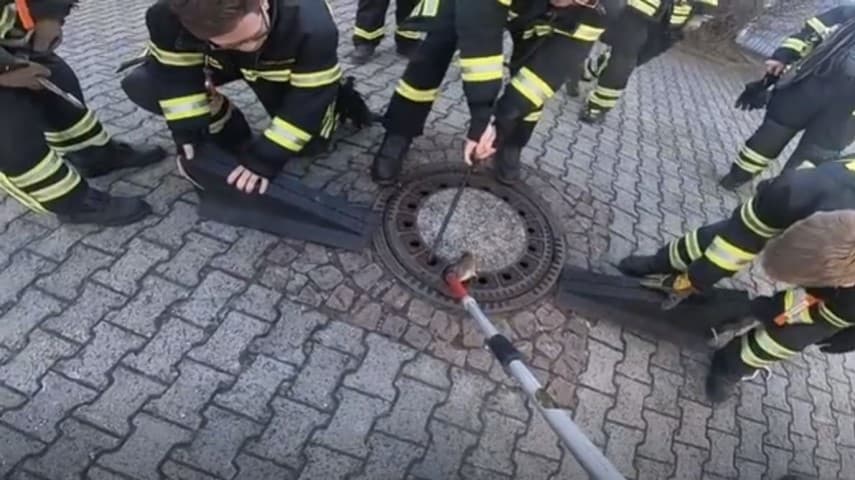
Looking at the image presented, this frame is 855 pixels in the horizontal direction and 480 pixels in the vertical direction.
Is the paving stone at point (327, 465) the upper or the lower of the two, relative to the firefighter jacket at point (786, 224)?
lower

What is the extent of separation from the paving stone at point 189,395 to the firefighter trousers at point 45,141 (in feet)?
2.88

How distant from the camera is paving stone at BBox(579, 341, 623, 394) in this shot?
273 centimetres

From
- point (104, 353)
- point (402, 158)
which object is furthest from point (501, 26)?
point (104, 353)

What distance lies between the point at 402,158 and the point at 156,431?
1.62 metres

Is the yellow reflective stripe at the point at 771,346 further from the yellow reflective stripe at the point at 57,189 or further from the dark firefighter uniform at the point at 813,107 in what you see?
the yellow reflective stripe at the point at 57,189

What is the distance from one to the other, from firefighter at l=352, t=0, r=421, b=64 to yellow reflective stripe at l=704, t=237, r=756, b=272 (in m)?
2.49

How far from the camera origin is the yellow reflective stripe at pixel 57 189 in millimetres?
2549

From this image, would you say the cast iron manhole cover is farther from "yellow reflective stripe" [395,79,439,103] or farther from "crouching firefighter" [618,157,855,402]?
"crouching firefighter" [618,157,855,402]

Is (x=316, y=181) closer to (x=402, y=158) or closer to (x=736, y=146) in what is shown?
(x=402, y=158)

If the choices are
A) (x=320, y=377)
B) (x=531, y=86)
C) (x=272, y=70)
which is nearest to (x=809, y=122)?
(x=531, y=86)

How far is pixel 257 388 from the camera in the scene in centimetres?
239

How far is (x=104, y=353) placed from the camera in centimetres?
238

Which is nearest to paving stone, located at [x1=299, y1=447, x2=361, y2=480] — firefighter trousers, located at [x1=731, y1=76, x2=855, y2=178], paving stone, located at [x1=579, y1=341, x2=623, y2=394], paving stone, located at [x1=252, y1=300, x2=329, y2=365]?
paving stone, located at [x1=252, y1=300, x2=329, y2=365]

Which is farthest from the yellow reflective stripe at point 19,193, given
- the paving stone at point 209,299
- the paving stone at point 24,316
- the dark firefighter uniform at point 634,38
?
the dark firefighter uniform at point 634,38
